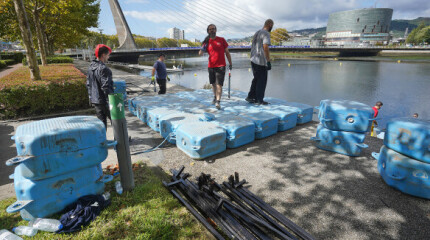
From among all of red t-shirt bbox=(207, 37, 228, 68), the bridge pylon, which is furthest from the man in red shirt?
the bridge pylon

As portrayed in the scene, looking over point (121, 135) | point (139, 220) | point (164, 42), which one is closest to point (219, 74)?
point (121, 135)

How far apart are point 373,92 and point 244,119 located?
19535 millimetres

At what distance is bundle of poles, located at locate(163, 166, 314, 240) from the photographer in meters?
2.18

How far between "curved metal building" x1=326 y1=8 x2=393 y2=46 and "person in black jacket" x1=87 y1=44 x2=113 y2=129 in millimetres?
161571

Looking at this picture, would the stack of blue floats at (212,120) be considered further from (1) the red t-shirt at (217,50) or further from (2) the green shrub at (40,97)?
(2) the green shrub at (40,97)

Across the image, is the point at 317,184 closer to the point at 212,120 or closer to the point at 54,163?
the point at 212,120

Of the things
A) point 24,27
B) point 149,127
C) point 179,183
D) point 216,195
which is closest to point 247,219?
point 216,195

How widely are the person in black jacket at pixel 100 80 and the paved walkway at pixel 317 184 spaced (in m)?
1.01

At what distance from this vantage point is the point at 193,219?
2395 mm

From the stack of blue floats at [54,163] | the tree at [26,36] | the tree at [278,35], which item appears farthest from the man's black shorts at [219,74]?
the tree at [278,35]

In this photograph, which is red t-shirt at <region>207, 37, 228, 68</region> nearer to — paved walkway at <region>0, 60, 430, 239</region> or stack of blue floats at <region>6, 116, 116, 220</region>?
paved walkway at <region>0, 60, 430, 239</region>

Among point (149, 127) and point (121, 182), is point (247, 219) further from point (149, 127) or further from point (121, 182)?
point (149, 127)

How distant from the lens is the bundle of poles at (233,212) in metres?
2.18

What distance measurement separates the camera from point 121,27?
49188 mm
